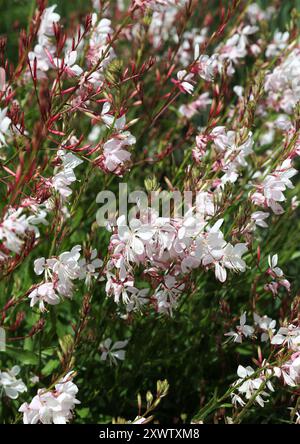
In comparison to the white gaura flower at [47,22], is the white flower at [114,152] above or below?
below

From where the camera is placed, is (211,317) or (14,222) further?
(211,317)

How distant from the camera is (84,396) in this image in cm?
217

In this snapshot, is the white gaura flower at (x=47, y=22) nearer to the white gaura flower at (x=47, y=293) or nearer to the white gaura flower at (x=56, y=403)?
the white gaura flower at (x=47, y=293)

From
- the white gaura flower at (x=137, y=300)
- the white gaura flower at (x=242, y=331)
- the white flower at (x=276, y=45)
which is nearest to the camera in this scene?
the white gaura flower at (x=137, y=300)

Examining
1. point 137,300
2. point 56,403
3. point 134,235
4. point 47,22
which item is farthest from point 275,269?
point 47,22

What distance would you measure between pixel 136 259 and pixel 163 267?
10 cm

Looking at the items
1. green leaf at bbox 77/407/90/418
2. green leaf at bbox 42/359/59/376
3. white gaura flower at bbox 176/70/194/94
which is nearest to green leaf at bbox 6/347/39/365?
green leaf at bbox 42/359/59/376

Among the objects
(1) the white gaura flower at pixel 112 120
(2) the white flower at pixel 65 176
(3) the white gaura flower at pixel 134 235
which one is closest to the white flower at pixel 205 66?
(1) the white gaura flower at pixel 112 120

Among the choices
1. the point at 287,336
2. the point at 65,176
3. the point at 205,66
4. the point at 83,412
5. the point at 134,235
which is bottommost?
the point at 83,412

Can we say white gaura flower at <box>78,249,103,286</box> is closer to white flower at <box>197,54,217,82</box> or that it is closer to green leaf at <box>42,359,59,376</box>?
green leaf at <box>42,359,59,376</box>

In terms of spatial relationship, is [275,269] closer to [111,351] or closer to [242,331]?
[242,331]

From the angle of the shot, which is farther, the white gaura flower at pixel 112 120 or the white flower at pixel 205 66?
the white flower at pixel 205 66

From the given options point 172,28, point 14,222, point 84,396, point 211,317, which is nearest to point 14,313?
point 84,396

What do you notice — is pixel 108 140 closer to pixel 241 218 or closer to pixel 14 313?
pixel 241 218
